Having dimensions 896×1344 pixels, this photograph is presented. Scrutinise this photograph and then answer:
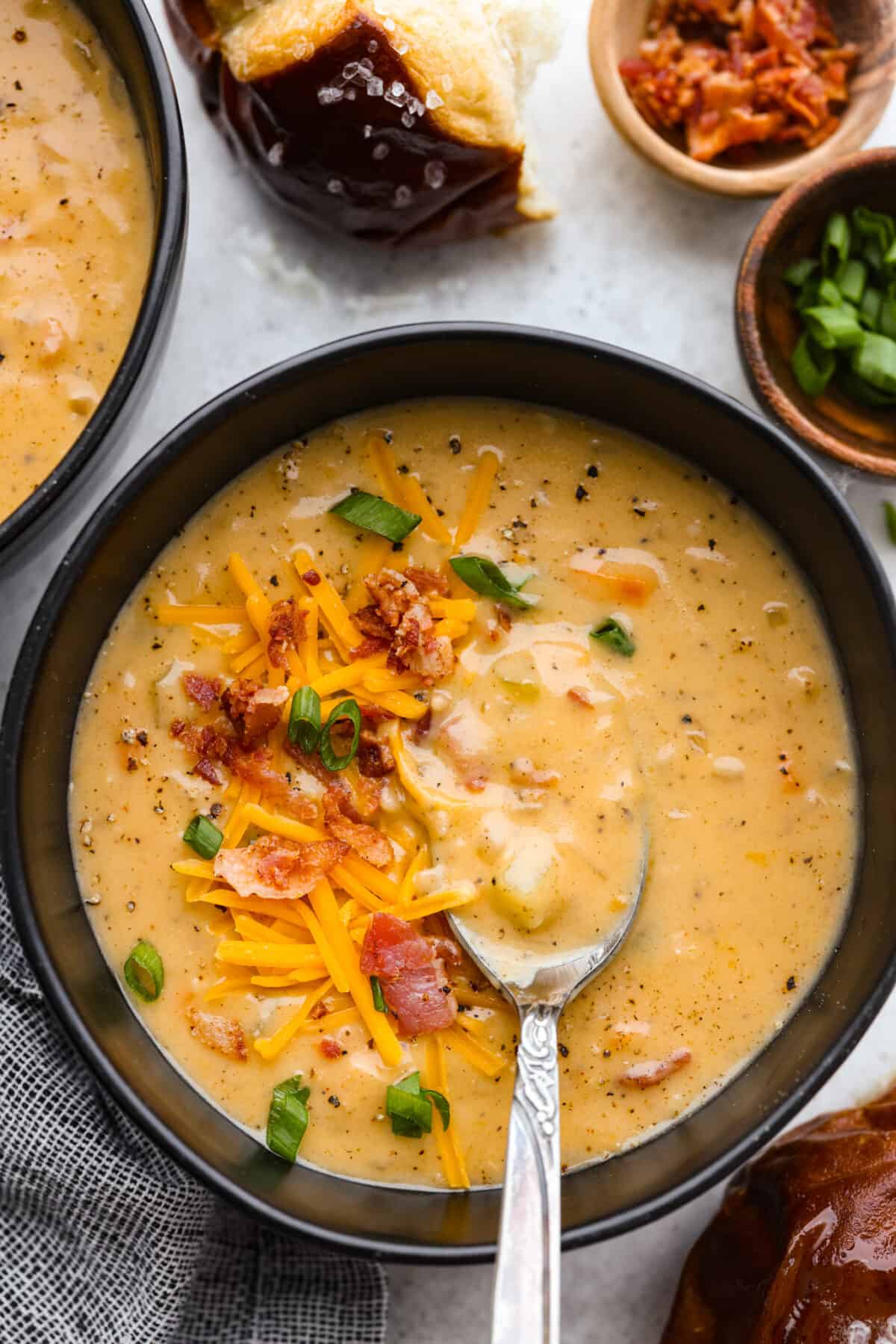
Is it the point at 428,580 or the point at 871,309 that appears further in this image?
the point at 871,309

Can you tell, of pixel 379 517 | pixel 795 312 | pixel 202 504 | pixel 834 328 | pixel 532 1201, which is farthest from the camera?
pixel 795 312

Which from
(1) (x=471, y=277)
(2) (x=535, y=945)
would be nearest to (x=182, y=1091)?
(2) (x=535, y=945)

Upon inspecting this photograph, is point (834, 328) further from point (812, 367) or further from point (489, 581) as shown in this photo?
point (489, 581)

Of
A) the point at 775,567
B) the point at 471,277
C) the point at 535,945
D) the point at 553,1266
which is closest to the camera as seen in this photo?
the point at 553,1266

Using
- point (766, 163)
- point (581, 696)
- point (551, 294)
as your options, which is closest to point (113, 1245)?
point (581, 696)

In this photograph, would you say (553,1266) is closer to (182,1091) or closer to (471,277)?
(182,1091)

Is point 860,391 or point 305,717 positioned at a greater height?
point 305,717

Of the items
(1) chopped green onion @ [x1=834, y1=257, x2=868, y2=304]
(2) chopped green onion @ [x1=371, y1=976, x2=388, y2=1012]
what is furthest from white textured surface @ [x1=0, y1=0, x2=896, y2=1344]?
(2) chopped green onion @ [x1=371, y1=976, x2=388, y2=1012]
